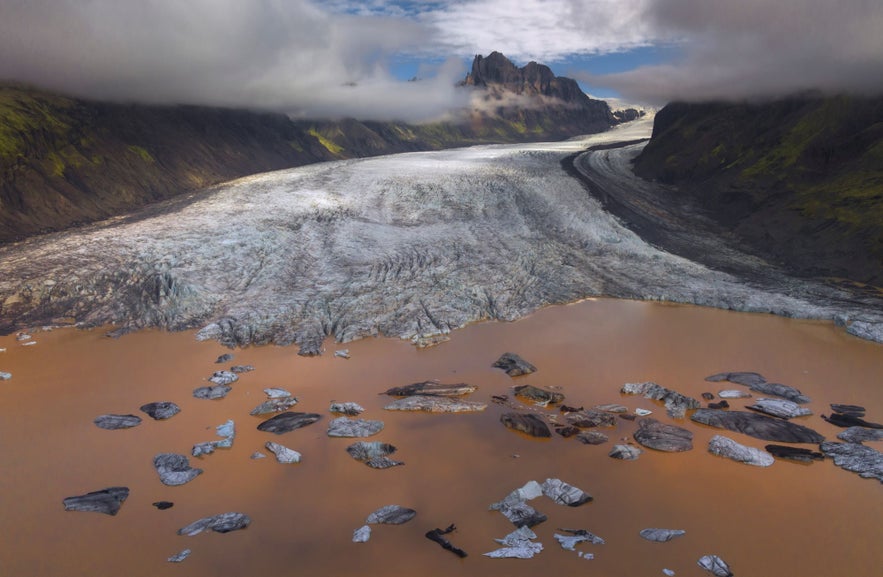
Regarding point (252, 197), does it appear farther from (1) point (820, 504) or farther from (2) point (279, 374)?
(1) point (820, 504)

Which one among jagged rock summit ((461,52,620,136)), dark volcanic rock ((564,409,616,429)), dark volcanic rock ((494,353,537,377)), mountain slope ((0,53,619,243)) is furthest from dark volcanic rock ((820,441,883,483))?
jagged rock summit ((461,52,620,136))

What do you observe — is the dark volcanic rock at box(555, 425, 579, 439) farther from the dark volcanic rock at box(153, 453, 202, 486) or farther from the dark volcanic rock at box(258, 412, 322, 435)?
the dark volcanic rock at box(153, 453, 202, 486)

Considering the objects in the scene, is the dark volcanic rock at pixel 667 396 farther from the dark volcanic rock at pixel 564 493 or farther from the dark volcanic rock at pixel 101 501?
the dark volcanic rock at pixel 101 501

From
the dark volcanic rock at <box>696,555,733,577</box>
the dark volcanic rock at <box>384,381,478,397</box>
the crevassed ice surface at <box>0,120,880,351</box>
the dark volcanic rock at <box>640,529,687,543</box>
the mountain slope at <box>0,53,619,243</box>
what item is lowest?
the dark volcanic rock at <box>696,555,733,577</box>

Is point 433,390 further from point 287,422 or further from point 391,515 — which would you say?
point 391,515

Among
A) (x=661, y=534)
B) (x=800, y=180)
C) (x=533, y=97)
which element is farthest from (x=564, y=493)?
(x=533, y=97)

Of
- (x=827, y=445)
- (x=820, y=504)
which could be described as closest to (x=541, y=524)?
(x=820, y=504)

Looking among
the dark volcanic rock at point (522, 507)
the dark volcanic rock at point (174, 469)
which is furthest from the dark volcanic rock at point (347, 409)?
the dark volcanic rock at point (522, 507)
